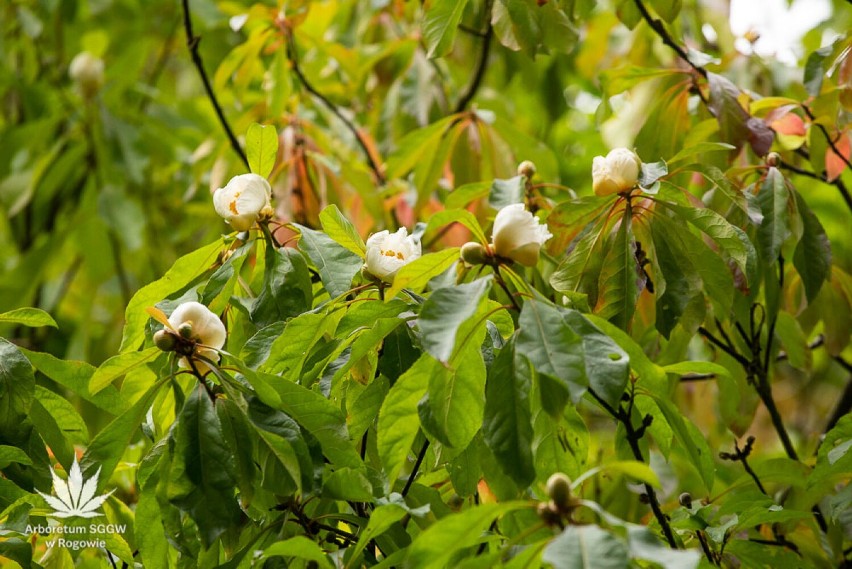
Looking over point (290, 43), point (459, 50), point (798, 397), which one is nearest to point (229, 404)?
point (290, 43)

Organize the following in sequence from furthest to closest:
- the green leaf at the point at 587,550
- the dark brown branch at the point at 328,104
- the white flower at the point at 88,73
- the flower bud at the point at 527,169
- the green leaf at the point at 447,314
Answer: the white flower at the point at 88,73, the dark brown branch at the point at 328,104, the flower bud at the point at 527,169, the green leaf at the point at 447,314, the green leaf at the point at 587,550

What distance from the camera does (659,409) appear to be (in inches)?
40.2

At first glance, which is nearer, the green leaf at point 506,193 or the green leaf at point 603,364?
the green leaf at point 603,364

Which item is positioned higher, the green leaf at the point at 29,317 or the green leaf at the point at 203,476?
the green leaf at the point at 29,317

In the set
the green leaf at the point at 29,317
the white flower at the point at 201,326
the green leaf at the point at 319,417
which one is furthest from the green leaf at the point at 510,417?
the green leaf at the point at 29,317

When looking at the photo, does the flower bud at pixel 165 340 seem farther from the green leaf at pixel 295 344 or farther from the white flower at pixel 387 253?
the white flower at pixel 387 253

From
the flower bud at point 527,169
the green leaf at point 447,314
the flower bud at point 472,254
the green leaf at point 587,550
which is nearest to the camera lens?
the green leaf at point 587,550

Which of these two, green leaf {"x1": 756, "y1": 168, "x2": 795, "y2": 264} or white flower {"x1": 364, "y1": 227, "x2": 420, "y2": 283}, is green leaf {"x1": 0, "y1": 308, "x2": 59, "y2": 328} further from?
green leaf {"x1": 756, "y1": 168, "x2": 795, "y2": 264}

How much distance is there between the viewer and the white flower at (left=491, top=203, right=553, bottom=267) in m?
0.81

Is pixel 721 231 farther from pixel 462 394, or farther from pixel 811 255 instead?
pixel 462 394

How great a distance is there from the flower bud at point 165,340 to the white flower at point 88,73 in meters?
1.69

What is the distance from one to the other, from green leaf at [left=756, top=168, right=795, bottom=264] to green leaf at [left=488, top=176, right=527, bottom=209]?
0.92 ft

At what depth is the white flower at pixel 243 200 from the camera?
971mm

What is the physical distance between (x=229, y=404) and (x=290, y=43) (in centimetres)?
110
